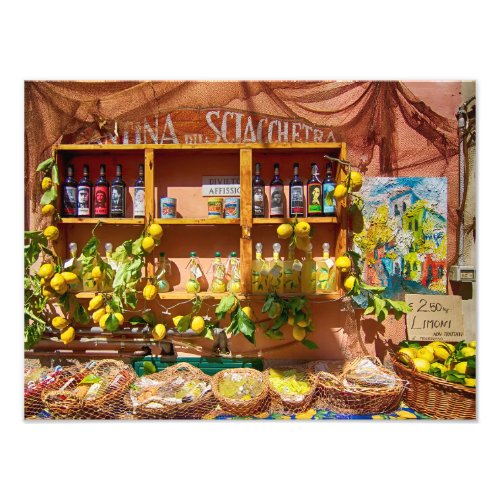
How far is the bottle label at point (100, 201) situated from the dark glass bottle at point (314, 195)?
973 millimetres

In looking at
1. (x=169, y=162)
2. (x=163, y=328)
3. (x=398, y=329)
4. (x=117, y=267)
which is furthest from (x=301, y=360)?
(x=169, y=162)

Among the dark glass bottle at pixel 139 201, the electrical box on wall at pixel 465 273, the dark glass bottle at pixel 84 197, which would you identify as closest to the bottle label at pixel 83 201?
the dark glass bottle at pixel 84 197

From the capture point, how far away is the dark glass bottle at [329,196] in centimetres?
173

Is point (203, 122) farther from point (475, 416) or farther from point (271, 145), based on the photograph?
point (475, 416)

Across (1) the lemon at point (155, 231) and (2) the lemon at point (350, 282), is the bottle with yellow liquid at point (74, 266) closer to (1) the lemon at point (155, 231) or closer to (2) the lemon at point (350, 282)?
(1) the lemon at point (155, 231)

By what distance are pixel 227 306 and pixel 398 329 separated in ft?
2.99

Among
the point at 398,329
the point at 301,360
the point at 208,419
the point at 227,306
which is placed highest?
the point at 227,306

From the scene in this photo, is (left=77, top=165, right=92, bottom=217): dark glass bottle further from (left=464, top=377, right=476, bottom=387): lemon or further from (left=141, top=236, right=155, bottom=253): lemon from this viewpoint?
(left=464, top=377, right=476, bottom=387): lemon

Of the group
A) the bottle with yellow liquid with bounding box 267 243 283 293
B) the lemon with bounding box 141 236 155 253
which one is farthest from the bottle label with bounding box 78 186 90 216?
the bottle with yellow liquid with bounding box 267 243 283 293

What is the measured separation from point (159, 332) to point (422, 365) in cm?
121

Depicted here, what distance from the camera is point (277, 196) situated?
178cm

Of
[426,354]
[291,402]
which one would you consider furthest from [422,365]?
[291,402]

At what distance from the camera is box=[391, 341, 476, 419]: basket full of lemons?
1597 millimetres

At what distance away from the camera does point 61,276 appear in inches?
65.4
